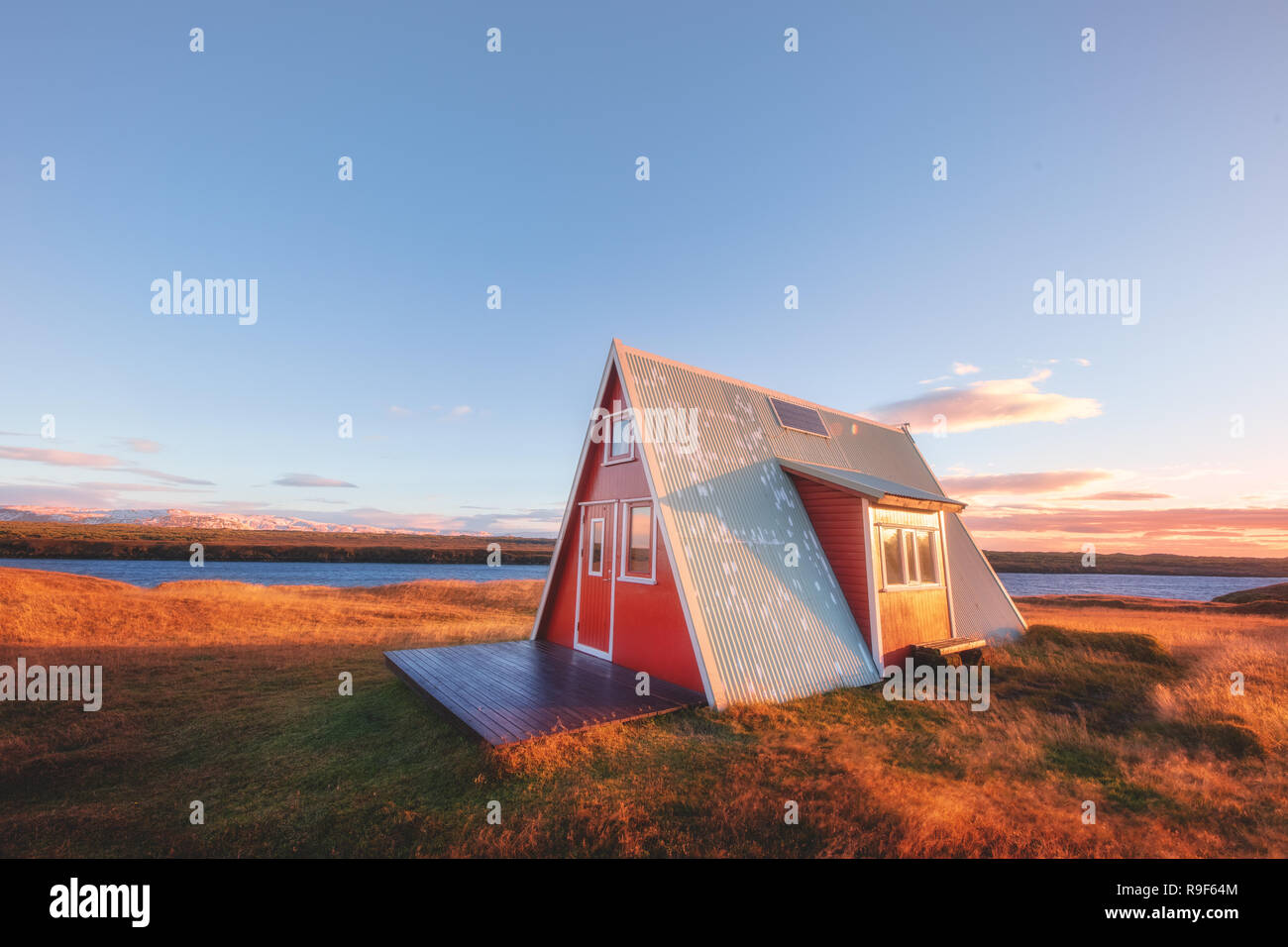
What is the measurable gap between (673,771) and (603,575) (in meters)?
5.61

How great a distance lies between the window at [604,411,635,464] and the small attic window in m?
4.38

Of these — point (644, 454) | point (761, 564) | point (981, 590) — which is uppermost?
point (644, 454)

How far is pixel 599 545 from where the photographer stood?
11.9 meters

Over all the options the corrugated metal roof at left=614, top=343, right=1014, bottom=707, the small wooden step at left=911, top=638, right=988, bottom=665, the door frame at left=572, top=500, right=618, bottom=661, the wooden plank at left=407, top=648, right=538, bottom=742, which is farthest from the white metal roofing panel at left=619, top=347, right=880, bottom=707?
the wooden plank at left=407, top=648, right=538, bottom=742

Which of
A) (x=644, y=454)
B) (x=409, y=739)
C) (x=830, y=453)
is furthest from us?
(x=830, y=453)

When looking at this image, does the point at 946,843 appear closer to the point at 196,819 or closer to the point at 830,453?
the point at 196,819

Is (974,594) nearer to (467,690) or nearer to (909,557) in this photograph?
(909,557)

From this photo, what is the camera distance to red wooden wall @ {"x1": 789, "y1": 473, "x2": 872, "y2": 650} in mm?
10898

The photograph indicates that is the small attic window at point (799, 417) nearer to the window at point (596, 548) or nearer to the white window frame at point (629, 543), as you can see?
the white window frame at point (629, 543)

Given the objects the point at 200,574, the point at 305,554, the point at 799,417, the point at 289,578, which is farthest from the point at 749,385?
the point at 305,554

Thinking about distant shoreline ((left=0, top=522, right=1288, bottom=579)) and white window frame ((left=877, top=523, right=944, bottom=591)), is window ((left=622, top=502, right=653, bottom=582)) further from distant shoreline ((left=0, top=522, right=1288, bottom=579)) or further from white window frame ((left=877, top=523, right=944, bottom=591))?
distant shoreline ((left=0, top=522, right=1288, bottom=579))
